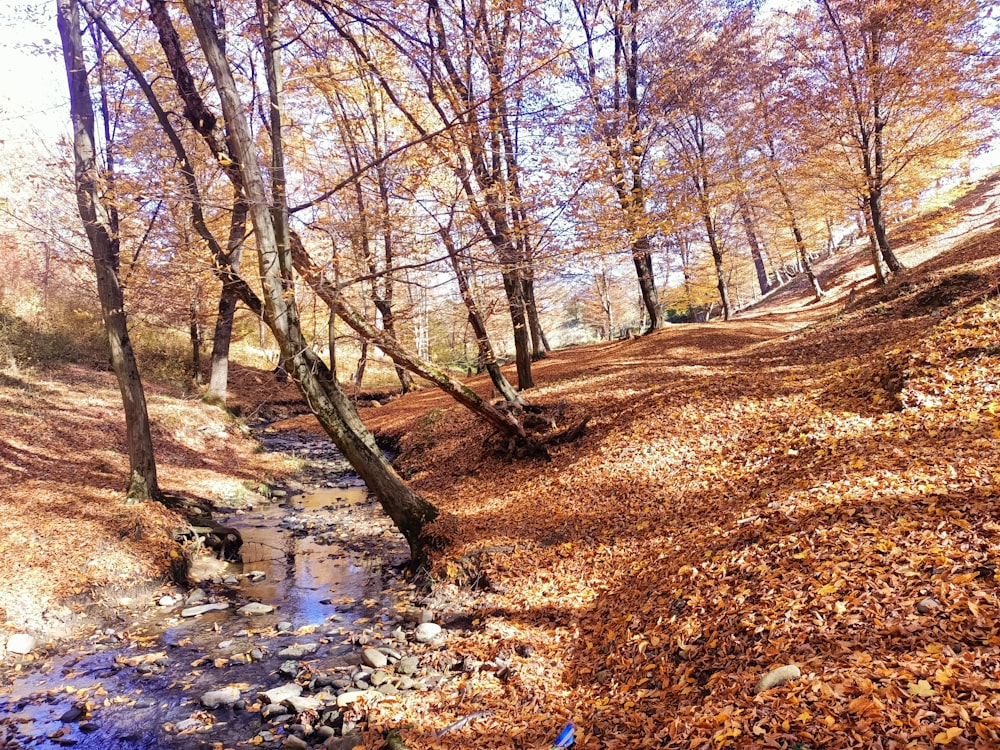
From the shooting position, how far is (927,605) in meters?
3.84

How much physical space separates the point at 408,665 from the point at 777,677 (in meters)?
3.23

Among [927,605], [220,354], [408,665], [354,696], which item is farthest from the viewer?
[220,354]

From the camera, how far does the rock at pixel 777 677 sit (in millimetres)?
3621

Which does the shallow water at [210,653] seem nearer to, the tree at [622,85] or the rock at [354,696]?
the rock at [354,696]

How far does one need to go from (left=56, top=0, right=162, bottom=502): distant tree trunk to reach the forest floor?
0.83 meters

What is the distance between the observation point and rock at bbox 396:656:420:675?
5379 millimetres

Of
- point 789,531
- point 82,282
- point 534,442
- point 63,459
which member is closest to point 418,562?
point 534,442

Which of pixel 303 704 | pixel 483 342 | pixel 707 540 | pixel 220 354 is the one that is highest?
pixel 220 354

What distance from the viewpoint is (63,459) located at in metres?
10.5

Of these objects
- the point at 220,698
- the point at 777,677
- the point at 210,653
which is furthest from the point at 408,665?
the point at 777,677

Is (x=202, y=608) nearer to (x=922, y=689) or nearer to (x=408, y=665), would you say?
(x=408, y=665)

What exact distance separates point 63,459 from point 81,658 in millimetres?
6144

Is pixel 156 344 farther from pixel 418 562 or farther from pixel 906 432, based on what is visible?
pixel 906 432

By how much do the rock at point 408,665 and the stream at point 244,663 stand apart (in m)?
0.01
